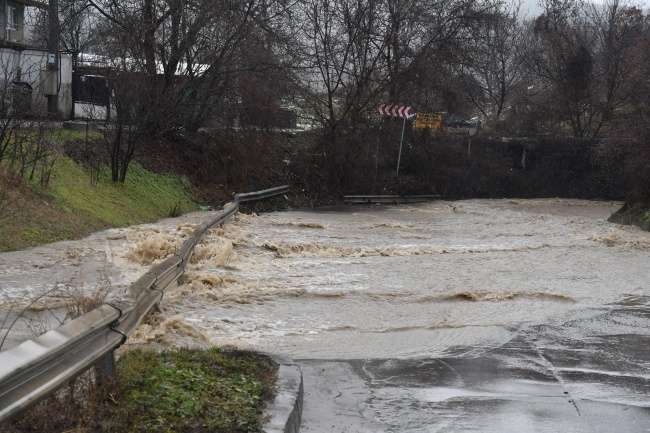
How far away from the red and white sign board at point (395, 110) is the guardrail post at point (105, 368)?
33570 millimetres

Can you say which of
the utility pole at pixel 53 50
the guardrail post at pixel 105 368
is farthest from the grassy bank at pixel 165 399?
the utility pole at pixel 53 50

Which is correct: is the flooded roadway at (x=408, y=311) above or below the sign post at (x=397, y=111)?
below

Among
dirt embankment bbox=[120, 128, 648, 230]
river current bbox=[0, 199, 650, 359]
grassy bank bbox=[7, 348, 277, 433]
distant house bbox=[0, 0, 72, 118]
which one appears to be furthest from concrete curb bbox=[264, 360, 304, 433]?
dirt embankment bbox=[120, 128, 648, 230]

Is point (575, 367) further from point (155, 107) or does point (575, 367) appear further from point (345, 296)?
point (155, 107)

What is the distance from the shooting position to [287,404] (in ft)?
20.1

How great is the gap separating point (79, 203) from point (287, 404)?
1632cm

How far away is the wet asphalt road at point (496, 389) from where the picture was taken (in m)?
6.66

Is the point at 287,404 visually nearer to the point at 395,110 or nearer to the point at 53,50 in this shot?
the point at 53,50

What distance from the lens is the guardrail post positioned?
5797mm

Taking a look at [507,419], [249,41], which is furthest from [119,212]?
[507,419]

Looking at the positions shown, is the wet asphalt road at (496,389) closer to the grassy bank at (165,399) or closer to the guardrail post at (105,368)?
the grassy bank at (165,399)

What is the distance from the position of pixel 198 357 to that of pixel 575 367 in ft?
12.8

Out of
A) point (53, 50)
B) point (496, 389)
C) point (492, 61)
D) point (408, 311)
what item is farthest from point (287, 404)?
point (492, 61)

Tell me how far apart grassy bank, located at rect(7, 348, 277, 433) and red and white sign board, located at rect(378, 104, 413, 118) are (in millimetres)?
32322
